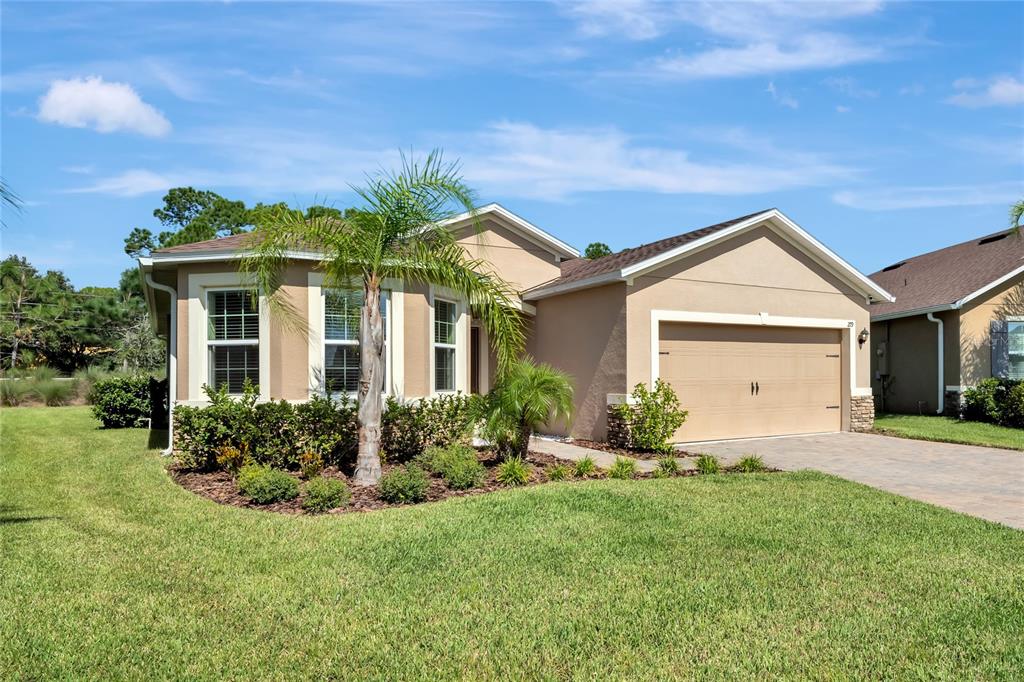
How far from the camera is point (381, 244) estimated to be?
8.27 meters

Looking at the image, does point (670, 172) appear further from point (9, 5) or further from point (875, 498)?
point (9, 5)

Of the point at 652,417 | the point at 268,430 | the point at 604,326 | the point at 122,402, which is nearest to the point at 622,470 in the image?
the point at 652,417

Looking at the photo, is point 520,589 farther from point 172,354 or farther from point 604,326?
point 604,326

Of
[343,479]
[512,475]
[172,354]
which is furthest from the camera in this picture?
[172,354]

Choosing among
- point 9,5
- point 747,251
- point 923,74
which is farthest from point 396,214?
point 923,74

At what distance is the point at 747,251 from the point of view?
13703 millimetres

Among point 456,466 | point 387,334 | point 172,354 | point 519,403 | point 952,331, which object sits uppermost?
point 952,331

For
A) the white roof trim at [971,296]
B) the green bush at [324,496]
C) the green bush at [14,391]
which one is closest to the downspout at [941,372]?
the white roof trim at [971,296]

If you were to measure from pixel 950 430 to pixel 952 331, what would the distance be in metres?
3.43

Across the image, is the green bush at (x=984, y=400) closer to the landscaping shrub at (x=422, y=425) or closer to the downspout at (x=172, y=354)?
the landscaping shrub at (x=422, y=425)

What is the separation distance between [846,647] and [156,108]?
13285mm

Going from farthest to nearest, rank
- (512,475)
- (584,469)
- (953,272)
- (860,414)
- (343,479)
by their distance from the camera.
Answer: (953,272) → (860,414) → (584,469) → (343,479) → (512,475)

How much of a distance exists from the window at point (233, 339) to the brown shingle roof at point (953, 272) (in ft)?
54.3

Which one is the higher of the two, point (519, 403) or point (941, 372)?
point (941, 372)
